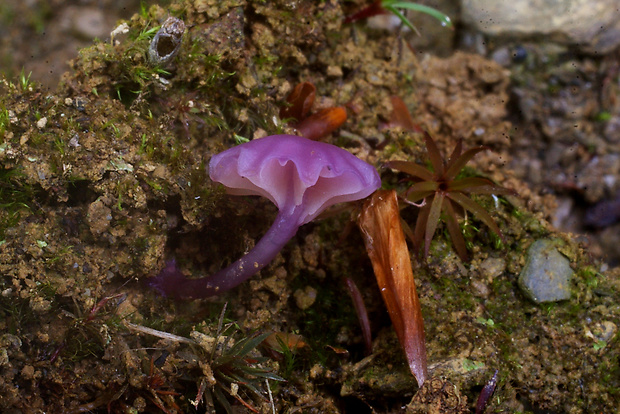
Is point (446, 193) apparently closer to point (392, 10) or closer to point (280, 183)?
point (280, 183)

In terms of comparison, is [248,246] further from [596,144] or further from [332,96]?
[596,144]

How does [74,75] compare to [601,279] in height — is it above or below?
above

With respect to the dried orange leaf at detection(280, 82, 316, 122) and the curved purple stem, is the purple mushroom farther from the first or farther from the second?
the dried orange leaf at detection(280, 82, 316, 122)

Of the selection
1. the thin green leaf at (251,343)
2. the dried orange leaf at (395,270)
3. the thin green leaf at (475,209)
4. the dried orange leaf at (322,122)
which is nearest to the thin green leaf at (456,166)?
the thin green leaf at (475,209)

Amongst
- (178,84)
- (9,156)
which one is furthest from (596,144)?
(9,156)

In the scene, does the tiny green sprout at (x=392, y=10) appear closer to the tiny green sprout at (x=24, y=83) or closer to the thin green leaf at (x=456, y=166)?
the thin green leaf at (x=456, y=166)

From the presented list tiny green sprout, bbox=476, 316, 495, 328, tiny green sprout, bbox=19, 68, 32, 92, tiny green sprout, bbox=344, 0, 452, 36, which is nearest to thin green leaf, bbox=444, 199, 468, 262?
tiny green sprout, bbox=476, 316, 495, 328

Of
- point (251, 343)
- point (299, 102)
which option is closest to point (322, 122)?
point (299, 102)
